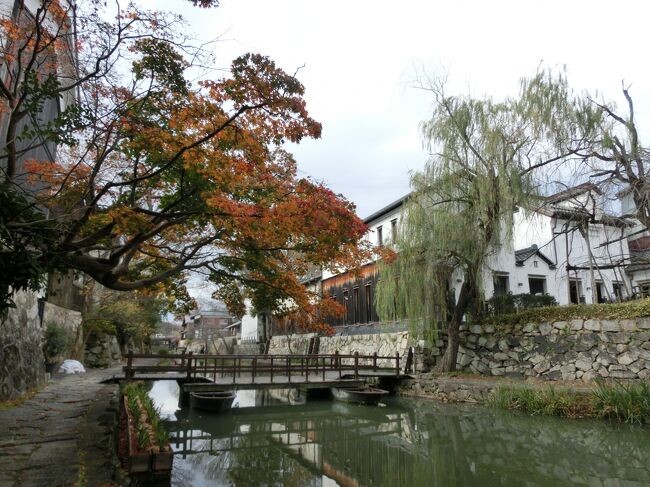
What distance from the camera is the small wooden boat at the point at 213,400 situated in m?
12.8

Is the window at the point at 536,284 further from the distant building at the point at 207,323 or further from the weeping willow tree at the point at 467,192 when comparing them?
the distant building at the point at 207,323

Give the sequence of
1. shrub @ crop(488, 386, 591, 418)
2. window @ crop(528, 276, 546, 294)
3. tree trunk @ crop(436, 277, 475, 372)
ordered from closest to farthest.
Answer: shrub @ crop(488, 386, 591, 418) → tree trunk @ crop(436, 277, 475, 372) → window @ crop(528, 276, 546, 294)

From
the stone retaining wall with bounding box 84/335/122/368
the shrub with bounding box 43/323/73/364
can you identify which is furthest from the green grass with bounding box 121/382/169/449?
the stone retaining wall with bounding box 84/335/122/368

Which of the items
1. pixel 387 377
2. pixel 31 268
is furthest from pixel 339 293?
pixel 31 268

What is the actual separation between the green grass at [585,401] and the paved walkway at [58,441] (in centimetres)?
971

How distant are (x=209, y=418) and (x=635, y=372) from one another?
11.6 m

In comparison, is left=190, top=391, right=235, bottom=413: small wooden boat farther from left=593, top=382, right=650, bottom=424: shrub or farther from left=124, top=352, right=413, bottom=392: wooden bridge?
left=593, top=382, right=650, bottom=424: shrub

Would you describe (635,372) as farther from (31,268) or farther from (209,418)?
(31,268)

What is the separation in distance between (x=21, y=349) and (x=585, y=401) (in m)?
13.8

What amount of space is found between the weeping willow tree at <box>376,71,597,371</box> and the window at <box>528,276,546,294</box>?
5247 millimetres

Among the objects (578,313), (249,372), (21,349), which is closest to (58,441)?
(21,349)

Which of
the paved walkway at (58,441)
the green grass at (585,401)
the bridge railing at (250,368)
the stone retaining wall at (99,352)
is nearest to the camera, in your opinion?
the paved walkway at (58,441)

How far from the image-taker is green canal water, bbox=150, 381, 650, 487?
23.6 ft

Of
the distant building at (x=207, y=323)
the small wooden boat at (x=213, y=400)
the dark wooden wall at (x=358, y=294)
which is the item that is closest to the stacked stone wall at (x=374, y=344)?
the dark wooden wall at (x=358, y=294)
